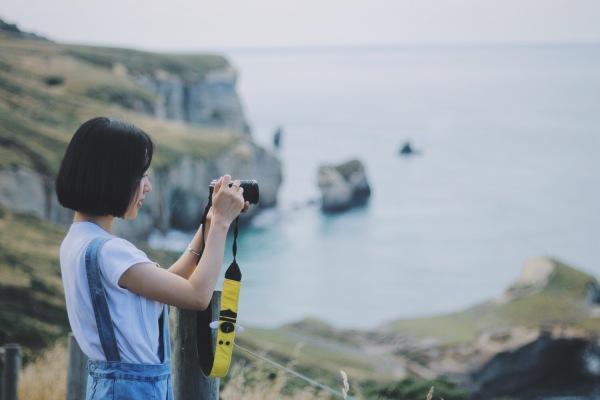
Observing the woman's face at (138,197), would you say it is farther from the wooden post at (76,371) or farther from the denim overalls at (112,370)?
the wooden post at (76,371)

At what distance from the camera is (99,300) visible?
253 centimetres

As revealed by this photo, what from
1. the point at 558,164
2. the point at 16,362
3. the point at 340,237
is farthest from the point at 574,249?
the point at 16,362

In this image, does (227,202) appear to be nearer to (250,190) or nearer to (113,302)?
(250,190)

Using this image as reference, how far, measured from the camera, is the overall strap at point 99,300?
8.25 feet

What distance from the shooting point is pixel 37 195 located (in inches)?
1188

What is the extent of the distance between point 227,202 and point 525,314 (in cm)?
3378

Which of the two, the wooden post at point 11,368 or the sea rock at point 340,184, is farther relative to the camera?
the sea rock at point 340,184

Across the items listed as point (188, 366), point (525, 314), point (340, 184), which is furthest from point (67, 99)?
point (188, 366)

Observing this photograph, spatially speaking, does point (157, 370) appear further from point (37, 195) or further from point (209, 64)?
point (209, 64)

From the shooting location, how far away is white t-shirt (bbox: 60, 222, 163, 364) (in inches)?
98.7

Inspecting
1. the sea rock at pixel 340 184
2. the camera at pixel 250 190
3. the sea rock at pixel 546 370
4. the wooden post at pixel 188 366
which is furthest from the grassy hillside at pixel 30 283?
the sea rock at pixel 340 184

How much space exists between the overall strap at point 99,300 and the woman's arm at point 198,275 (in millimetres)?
89

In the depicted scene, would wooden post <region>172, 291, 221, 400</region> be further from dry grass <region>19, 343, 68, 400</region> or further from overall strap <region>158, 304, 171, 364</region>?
dry grass <region>19, 343, 68, 400</region>

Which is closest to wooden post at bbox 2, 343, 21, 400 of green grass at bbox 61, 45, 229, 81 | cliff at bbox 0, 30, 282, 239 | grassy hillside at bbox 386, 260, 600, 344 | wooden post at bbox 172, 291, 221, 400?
wooden post at bbox 172, 291, 221, 400
